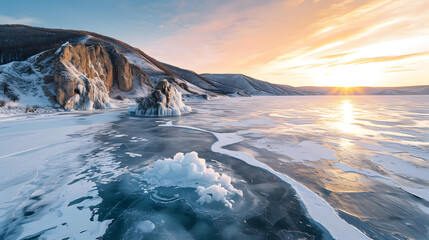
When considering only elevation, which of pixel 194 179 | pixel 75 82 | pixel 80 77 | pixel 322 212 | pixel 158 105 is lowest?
pixel 322 212

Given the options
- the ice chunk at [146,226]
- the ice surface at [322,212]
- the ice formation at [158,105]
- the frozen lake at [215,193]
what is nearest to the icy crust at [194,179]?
the frozen lake at [215,193]

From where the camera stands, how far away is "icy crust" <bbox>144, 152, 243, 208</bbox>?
3.88 metres

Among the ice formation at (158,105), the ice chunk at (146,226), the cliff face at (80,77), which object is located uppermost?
the cliff face at (80,77)

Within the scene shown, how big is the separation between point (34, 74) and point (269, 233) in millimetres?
33858

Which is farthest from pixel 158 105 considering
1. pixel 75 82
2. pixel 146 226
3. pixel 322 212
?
pixel 322 212

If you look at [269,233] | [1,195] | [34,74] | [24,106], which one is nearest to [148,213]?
[269,233]

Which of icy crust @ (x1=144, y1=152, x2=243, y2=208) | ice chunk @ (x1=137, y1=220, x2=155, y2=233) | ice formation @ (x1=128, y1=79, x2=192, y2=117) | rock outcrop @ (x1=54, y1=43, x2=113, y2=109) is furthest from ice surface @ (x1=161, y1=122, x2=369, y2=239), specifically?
rock outcrop @ (x1=54, y1=43, x2=113, y2=109)

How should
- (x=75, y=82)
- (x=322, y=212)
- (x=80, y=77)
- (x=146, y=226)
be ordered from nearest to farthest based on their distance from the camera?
(x=146, y=226) < (x=322, y=212) < (x=75, y=82) < (x=80, y=77)

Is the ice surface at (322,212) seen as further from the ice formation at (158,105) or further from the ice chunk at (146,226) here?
the ice formation at (158,105)

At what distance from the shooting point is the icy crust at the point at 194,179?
153 inches

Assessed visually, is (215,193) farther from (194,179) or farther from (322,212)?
(322,212)

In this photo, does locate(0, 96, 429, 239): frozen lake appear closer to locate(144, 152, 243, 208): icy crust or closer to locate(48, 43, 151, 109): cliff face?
locate(144, 152, 243, 208): icy crust

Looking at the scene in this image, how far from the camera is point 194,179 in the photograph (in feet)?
14.9

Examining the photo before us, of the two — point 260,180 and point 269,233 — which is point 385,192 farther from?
point 269,233
